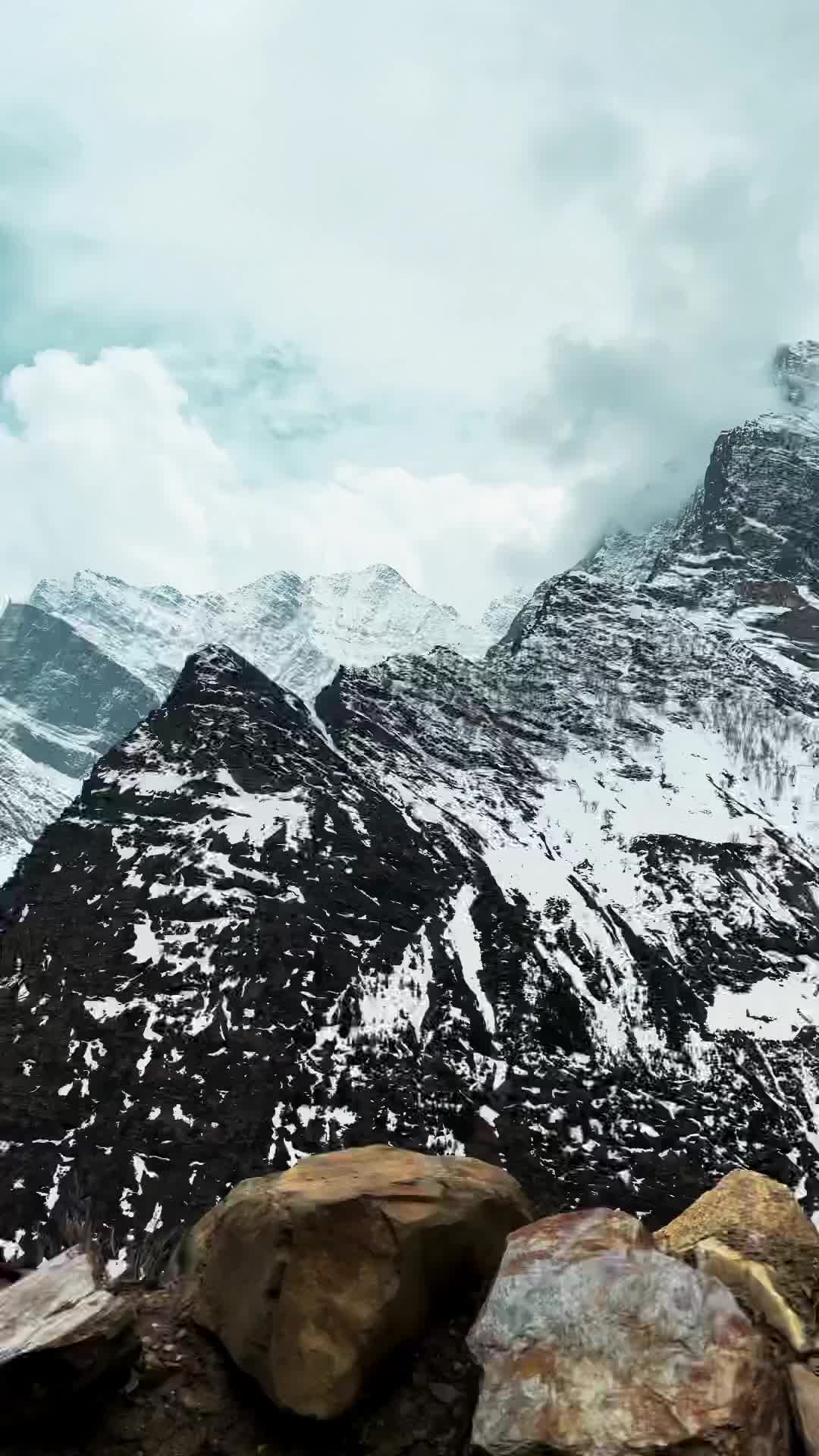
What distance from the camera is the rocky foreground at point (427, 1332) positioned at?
19.9 feet

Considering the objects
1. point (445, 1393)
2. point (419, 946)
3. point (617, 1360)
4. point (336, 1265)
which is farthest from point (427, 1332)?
point (419, 946)

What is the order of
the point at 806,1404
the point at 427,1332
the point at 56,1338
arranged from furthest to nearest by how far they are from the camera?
the point at 427,1332 < the point at 56,1338 < the point at 806,1404

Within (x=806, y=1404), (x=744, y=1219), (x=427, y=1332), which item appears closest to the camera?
(x=806, y=1404)

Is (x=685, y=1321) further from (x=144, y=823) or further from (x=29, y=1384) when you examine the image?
(x=144, y=823)

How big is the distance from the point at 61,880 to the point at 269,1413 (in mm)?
88838

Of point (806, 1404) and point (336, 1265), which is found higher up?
point (806, 1404)

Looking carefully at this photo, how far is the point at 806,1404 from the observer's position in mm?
5891

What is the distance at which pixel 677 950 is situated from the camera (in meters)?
97.8

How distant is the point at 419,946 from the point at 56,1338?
86444 millimetres

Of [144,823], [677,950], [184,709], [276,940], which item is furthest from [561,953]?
[184,709]

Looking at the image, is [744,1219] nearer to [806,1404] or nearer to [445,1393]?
[806,1404]

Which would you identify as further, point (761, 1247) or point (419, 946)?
point (419, 946)

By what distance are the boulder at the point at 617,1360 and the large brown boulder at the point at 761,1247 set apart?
1.84ft

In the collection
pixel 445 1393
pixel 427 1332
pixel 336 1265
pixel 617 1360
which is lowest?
pixel 445 1393
